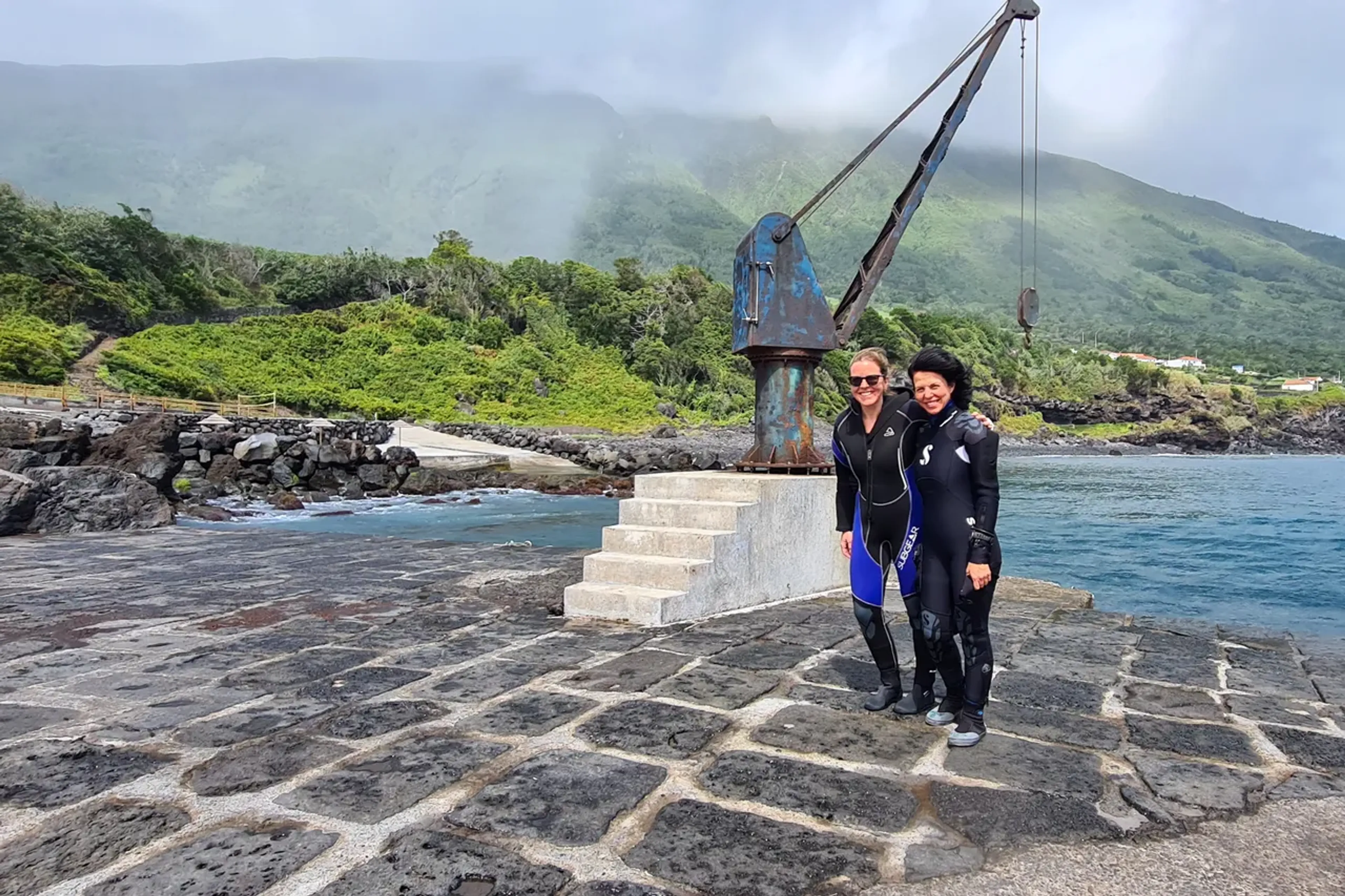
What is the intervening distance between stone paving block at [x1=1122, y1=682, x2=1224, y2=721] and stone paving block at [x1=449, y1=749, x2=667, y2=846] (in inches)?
82.5

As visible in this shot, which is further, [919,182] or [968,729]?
[919,182]

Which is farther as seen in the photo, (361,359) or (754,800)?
(361,359)

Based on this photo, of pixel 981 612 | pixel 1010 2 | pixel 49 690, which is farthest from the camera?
pixel 1010 2

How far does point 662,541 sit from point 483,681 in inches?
70.4

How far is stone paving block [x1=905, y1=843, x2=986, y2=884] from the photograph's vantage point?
6.38 ft

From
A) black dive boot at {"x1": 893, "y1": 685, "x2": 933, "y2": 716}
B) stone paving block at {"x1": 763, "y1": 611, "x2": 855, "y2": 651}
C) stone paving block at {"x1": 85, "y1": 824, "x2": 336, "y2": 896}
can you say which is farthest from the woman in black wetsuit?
stone paving block at {"x1": 85, "y1": 824, "x2": 336, "y2": 896}

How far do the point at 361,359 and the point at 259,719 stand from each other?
4327 centimetres

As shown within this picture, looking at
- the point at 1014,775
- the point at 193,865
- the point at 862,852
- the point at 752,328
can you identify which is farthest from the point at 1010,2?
the point at 193,865

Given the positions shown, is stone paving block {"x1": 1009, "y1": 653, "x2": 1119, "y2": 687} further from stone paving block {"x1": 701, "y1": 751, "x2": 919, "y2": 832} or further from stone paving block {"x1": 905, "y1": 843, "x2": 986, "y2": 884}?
stone paving block {"x1": 905, "y1": 843, "x2": 986, "y2": 884}

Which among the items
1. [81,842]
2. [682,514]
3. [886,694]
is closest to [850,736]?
[886,694]

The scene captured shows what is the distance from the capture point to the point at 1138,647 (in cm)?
429

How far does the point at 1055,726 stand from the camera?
9.82 feet

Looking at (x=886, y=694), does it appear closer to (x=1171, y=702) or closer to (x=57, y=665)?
(x=1171, y=702)

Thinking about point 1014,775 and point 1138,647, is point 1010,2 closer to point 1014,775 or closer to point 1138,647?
point 1138,647
